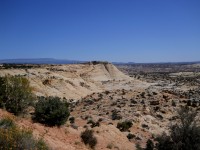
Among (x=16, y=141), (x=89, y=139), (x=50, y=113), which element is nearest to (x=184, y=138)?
(x=89, y=139)

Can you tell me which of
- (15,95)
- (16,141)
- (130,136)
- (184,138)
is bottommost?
(130,136)

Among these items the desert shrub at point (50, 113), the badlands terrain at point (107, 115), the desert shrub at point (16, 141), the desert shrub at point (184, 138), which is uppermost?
the desert shrub at point (16, 141)

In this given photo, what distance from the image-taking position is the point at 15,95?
18.6m

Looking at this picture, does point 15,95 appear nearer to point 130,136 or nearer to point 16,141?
point 16,141

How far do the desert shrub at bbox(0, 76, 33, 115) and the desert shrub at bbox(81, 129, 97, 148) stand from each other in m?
3.90

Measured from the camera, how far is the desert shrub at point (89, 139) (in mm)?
17953

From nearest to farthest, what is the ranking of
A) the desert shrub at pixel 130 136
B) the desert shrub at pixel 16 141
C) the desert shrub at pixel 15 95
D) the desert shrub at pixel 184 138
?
the desert shrub at pixel 16 141
the desert shrub at pixel 184 138
the desert shrub at pixel 15 95
the desert shrub at pixel 130 136

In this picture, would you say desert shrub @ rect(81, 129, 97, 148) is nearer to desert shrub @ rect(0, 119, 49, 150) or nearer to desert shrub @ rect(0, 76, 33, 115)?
desert shrub @ rect(0, 76, 33, 115)

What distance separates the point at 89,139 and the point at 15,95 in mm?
Result: 5099

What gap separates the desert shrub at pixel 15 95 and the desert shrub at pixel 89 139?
153 inches

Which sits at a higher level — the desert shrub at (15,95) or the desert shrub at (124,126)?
the desert shrub at (15,95)

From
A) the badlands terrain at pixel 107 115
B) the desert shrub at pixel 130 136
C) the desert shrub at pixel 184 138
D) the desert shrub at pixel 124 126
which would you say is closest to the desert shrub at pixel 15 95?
the badlands terrain at pixel 107 115

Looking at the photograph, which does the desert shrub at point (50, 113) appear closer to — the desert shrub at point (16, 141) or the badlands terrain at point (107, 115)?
the badlands terrain at point (107, 115)

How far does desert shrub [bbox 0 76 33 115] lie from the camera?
18.2m
